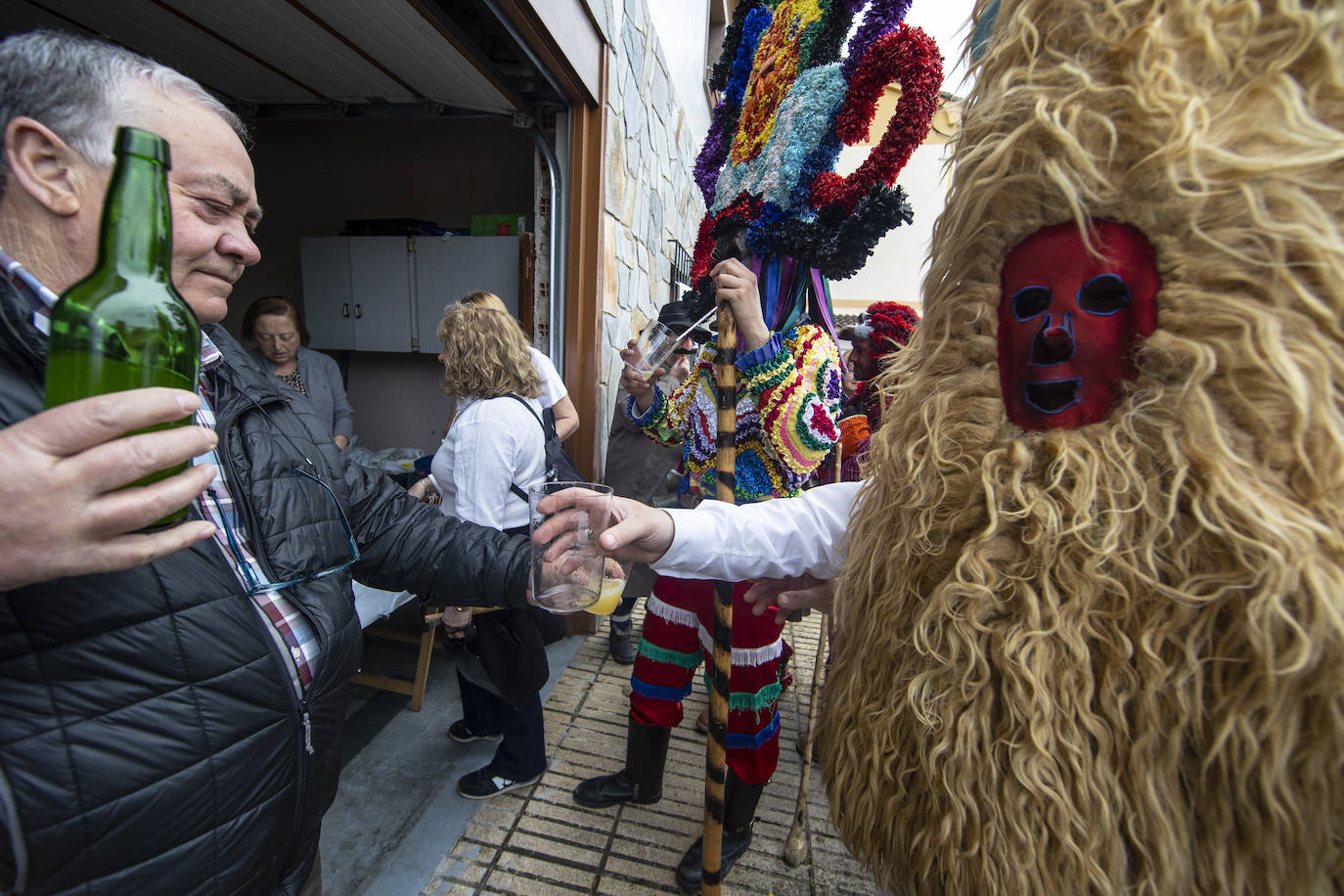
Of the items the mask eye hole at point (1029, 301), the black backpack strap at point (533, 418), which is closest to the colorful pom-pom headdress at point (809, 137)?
the black backpack strap at point (533, 418)

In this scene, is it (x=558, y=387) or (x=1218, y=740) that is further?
(x=558, y=387)

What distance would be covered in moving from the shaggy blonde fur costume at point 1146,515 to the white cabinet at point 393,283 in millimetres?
4101

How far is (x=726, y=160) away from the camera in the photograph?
2.61 meters

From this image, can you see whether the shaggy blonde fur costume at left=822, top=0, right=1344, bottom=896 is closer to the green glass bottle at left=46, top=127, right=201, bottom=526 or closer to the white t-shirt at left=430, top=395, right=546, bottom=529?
the green glass bottle at left=46, top=127, right=201, bottom=526

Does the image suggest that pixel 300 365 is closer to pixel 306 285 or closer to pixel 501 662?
pixel 306 285

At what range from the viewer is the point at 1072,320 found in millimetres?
747

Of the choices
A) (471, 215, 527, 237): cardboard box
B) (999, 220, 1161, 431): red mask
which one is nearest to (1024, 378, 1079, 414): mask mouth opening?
(999, 220, 1161, 431): red mask

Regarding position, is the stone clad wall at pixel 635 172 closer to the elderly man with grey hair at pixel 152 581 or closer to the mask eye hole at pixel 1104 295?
the elderly man with grey hair at pixel 152 581

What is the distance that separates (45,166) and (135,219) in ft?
1.34

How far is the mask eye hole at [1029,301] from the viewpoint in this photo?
0.77 meters

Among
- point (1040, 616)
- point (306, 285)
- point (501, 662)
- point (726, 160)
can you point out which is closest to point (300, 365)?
point (306, 285)

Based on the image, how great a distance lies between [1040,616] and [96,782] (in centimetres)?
131

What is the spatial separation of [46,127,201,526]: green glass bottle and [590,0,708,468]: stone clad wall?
3099 millimetres

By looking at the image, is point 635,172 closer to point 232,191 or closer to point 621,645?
point 621,645
